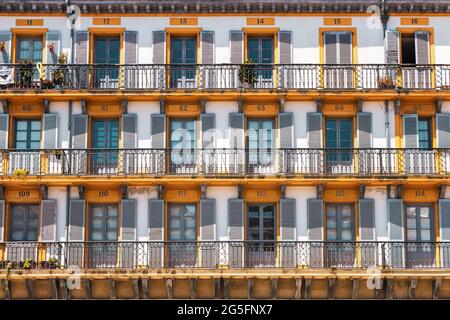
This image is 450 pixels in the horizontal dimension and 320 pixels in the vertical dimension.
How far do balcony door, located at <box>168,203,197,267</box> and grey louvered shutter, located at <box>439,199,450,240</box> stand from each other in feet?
28.8

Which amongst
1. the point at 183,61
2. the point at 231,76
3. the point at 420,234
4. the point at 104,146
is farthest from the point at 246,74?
the point at 420,234

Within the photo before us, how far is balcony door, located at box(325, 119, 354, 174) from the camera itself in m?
38.5

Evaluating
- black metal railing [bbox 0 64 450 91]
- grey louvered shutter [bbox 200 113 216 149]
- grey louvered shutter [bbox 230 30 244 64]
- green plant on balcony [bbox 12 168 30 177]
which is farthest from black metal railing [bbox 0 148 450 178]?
grey louvered shutter [bbox 230 30 244 64]

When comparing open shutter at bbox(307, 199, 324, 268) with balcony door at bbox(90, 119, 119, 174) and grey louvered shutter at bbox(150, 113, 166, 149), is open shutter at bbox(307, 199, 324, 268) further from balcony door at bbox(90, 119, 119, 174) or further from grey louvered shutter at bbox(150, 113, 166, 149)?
balcony door at bbox(90, 119, 119, 174)

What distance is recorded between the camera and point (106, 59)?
39719mm

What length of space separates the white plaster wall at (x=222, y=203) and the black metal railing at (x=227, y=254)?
0.66m

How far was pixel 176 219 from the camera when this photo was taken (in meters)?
38.5

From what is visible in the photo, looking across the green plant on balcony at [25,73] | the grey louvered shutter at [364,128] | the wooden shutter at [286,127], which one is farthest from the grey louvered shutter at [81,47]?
the grey louvered shutter at [364,128]

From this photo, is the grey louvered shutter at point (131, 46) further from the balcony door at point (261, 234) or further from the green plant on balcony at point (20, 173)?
A: the balcony door at point (261, 234)

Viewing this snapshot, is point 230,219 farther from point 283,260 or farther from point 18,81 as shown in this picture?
point 18,81

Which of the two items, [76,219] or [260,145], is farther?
[260,145]

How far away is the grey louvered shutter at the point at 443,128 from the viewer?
38812mm

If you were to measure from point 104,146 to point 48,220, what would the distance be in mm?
3369

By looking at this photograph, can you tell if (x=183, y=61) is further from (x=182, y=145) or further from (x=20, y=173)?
(x=20, y=173)
